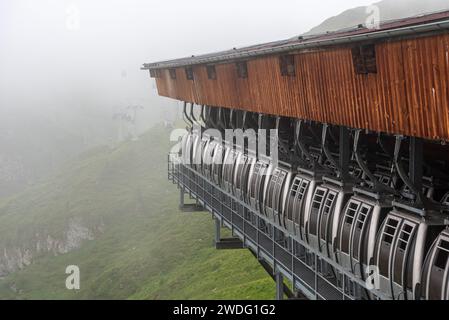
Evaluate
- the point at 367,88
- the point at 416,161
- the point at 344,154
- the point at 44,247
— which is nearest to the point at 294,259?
the point at 344,154

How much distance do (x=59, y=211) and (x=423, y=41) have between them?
4660 inches

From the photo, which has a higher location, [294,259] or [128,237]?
[294,259]

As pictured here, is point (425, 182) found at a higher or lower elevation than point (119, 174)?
higher

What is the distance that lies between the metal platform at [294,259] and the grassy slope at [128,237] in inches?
484

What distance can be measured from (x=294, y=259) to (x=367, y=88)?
22.0 feet

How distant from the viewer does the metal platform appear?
46.8 ft

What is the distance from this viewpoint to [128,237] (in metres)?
97.0

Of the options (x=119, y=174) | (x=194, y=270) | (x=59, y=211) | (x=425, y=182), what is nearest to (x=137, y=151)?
(x=119, y=174)

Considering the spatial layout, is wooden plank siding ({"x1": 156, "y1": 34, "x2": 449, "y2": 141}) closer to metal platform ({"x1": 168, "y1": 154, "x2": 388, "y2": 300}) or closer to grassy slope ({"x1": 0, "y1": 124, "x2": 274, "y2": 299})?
metal platform ({"x1": 168, "y1": 154, "x2": 388, "y2": 300})

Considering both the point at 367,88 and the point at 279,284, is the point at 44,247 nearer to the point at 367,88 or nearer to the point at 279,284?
the point at 279,284

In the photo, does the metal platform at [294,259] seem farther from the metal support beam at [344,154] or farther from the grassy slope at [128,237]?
the grassy slope at [128,237]

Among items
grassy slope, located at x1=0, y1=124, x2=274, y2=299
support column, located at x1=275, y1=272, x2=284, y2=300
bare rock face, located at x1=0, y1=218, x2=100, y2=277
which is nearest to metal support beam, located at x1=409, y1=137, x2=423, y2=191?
support column, located at x1=275, y1=272, x2=284, y2=300
